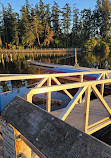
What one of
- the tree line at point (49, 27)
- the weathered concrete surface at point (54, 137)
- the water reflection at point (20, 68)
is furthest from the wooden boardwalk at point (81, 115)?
the tree line at point (49, 27)

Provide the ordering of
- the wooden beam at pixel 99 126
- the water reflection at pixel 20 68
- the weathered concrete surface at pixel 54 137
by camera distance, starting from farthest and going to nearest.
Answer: the water reflection at pixel 20 68
the wooden beam at pixel 99 126
the weathered concrete surface at pixel 54 137

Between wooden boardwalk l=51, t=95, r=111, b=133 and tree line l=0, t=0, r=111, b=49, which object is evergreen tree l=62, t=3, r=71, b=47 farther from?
wooden boardwalk l=51, t=95, r=111, b=133

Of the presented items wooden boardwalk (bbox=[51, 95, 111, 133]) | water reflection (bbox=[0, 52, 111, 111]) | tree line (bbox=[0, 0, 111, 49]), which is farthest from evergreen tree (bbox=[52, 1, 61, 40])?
wooden boardwalk (bbox=[51, 95, 111, 133])

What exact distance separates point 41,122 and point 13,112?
0.41 meters

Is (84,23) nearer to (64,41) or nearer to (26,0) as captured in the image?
(64,41)

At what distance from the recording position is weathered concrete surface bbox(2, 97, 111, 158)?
2.62ft

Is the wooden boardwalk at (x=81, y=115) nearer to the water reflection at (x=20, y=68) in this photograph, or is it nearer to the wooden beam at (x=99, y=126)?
the wooden beam at (x=99, y=126)

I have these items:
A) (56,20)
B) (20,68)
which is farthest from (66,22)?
(20,68)

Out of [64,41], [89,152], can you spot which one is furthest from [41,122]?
[64,41]

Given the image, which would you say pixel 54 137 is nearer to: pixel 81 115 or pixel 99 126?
pixel 99 126

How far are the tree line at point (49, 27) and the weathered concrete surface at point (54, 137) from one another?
180 ft

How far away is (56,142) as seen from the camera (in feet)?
2.94

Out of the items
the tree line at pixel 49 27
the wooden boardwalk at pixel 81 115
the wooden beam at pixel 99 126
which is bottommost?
the wooden beam at pixel 99 126

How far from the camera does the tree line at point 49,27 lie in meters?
54.8
